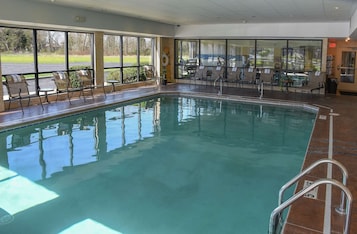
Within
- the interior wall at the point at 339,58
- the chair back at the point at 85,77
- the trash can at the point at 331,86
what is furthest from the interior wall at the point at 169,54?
the interior wall at the point at 339,58

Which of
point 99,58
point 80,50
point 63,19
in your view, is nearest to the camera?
point 63,19

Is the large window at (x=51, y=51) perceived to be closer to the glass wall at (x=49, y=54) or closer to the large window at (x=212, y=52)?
the glass wall at (x=49, y=54)

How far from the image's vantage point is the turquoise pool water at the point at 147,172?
390cm

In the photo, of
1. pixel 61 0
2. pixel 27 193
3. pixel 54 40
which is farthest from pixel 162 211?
pixel 54 40

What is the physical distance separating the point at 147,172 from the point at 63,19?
21.2 feet

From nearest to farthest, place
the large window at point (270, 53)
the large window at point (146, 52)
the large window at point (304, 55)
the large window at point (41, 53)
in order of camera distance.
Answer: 1. the large window at point (41, 53)
2. the large window at point (304, 55)
3. the large window at point (270, 53)
4. the large window at point (146, 52)

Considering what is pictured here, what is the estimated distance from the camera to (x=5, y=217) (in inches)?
153

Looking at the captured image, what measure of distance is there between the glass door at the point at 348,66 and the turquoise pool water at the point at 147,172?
7494mm

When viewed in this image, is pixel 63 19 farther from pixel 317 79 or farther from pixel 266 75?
pixel 317 79

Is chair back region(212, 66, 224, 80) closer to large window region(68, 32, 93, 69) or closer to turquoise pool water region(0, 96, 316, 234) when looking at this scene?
large window region(68, 32, 93, 69)

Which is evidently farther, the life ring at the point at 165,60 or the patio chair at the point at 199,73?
the life ring at the point at 165,60

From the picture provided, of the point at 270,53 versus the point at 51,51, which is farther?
the point at 270,53

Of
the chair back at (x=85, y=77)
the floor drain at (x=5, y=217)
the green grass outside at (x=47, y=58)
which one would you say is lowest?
the floor drain at (x=5, y=217)

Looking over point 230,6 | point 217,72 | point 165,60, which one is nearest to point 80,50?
point 165,60
